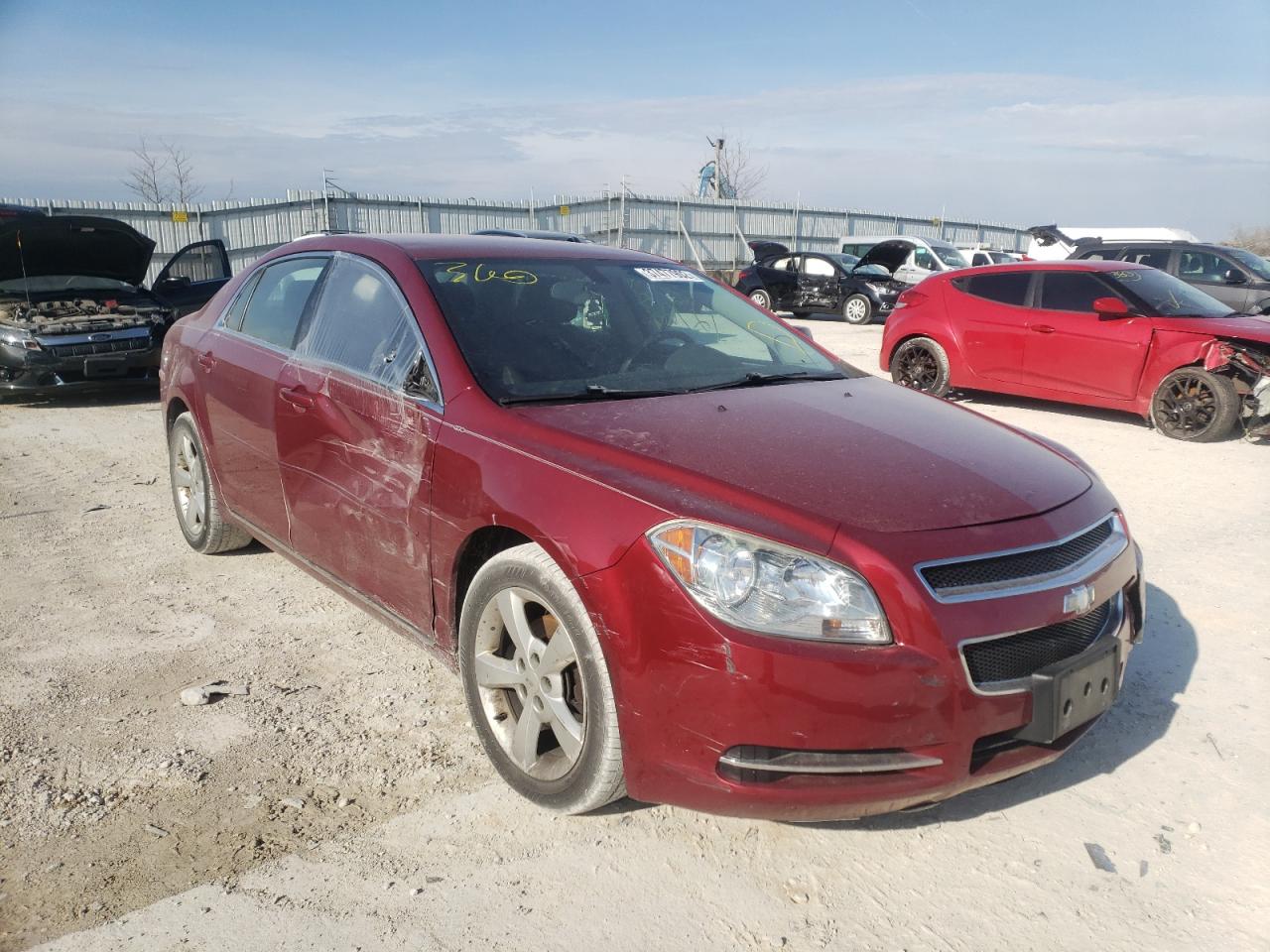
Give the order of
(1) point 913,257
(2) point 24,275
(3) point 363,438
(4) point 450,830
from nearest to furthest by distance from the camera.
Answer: (4) point 450,830 < (3) point 363,438 < (2) point 24,275 < (1) point 913,257

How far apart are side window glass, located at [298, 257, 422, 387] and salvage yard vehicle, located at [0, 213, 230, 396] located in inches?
253

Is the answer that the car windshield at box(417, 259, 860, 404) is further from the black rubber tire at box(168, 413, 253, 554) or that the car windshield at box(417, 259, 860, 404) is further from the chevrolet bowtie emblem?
the black rubber tire at box(168, 413, 253, 554)

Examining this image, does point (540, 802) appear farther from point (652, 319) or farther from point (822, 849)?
point (652, 319)

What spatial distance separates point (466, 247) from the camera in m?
Answer: 3.67

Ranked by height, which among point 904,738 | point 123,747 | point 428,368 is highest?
point 428,368

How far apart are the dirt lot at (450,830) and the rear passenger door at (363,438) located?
478 mm

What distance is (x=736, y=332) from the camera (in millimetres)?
3836

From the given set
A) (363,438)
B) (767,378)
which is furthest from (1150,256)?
(363,438)

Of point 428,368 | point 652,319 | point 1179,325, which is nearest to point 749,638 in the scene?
point 428,368

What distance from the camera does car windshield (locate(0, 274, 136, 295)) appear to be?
927 cm

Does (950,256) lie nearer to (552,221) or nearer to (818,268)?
(818,268)

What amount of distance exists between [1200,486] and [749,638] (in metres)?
5.54

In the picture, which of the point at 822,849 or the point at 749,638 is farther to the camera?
the point at 822,849

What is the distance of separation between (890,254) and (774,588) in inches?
743
